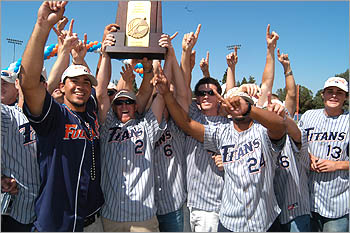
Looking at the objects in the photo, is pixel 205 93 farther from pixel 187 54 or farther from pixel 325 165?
pixel 325 165

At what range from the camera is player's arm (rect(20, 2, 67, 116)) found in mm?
2396

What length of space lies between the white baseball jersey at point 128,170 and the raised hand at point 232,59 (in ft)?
7.52

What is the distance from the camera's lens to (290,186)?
11.4 ft

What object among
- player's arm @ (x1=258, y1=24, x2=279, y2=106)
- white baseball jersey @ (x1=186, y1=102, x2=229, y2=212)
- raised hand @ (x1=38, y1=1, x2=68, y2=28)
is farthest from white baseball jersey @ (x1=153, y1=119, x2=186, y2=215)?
raised hand @ (x1=38, y1=1, x2=68, y2=28)

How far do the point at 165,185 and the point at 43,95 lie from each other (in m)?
1.85

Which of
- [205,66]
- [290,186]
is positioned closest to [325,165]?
[290,186]

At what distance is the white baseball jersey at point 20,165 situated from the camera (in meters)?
2.90

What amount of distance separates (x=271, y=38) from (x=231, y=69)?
0.92m

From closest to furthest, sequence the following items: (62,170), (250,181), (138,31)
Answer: (62,170) < (250,181) < (138,31)

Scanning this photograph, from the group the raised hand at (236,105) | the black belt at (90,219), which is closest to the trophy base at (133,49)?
the raised hand at (236,105)

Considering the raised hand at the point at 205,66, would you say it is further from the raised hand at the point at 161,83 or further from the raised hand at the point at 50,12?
the raised hand at the point at 50,12

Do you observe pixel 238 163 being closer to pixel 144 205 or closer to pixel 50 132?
pixel 144 205

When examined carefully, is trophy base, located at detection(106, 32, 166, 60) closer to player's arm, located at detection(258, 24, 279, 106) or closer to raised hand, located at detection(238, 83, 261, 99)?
raised hand, located at detection(238, 83, 261, 99)

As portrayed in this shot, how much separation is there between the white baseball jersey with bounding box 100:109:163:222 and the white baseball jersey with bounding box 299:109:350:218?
6.66 ft
